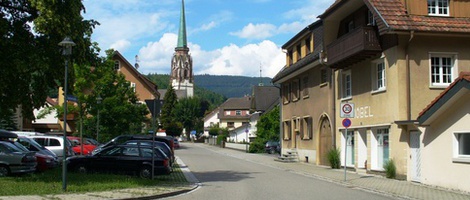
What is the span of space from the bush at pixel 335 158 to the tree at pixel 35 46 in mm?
14631

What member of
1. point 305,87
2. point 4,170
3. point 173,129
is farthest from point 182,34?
point 4,170

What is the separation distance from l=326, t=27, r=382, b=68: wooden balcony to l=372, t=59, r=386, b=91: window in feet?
1.89

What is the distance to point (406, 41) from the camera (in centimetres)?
2105

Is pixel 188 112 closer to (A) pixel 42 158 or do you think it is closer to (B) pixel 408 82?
(A) pixel 42 158

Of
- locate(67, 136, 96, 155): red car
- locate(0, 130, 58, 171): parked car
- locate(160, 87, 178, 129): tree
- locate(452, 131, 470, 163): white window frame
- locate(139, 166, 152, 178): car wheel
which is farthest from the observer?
locate(160, 87, 178, 129): tree

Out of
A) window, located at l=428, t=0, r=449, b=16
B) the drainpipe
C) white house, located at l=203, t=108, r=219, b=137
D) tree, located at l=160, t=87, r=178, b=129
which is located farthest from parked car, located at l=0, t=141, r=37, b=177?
white house, located at l=203, t=108, r=219, b=137

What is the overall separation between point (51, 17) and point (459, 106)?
13.0m

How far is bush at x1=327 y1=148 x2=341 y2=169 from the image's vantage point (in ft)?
90.6

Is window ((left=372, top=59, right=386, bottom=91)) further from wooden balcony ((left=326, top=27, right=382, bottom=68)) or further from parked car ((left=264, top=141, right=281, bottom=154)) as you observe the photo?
parked car ((left=264, top=141, right=281, bottom=154))

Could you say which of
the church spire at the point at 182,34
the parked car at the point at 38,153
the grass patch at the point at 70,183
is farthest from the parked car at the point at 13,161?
the church spire at the point at 182,34

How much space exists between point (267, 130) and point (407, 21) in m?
37.6

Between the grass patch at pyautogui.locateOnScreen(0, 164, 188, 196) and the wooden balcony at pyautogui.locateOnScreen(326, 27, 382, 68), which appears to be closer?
the grass patch at pyautogui.locateOnScreen(0, 164, 188, 196)

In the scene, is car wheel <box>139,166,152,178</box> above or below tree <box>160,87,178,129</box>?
below

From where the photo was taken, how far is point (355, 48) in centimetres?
2295
